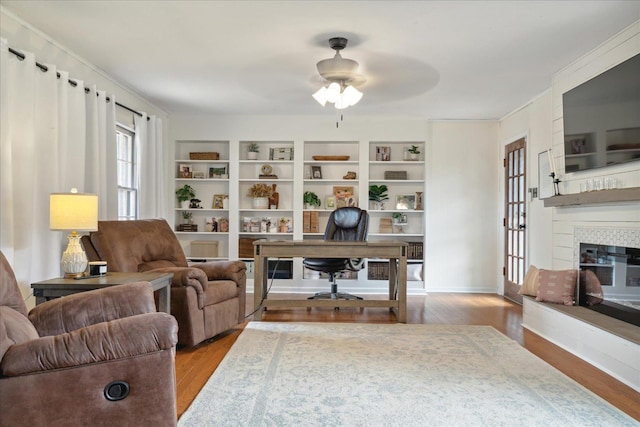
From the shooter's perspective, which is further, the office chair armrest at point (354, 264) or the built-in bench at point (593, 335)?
the office chair armrest at point (354, 264)

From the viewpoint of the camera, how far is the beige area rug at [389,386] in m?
2.28

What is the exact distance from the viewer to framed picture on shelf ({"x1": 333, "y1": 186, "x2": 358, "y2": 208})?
6562 mm

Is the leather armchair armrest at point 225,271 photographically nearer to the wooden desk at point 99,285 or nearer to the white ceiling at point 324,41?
the wooden desk at point 99,285

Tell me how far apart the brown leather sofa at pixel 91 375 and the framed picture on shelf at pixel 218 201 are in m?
4.92

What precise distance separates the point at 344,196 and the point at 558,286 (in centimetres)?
330

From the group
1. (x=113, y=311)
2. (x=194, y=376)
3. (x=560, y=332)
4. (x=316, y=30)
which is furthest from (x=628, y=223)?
(x=113, y=311)

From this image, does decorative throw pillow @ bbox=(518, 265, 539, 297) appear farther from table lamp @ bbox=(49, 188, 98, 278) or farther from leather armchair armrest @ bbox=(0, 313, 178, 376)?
table lamp @ bbox=(49, 188, 98, 278)

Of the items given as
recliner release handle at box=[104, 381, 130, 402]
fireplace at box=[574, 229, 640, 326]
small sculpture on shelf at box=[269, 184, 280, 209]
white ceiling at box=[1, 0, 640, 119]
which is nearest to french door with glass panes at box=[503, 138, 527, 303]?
white ceiling at box=[1, 0, 640, 119]

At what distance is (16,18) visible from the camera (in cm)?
329

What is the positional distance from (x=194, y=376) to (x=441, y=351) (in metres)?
1.78

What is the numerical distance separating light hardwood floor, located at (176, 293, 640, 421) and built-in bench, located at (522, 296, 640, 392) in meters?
0.06

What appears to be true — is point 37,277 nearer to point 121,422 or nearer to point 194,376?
point 194,376

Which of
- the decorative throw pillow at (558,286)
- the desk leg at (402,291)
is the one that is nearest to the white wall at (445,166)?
the desk leg at (402,291)

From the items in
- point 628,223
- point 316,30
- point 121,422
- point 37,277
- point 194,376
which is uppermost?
point 316,30
